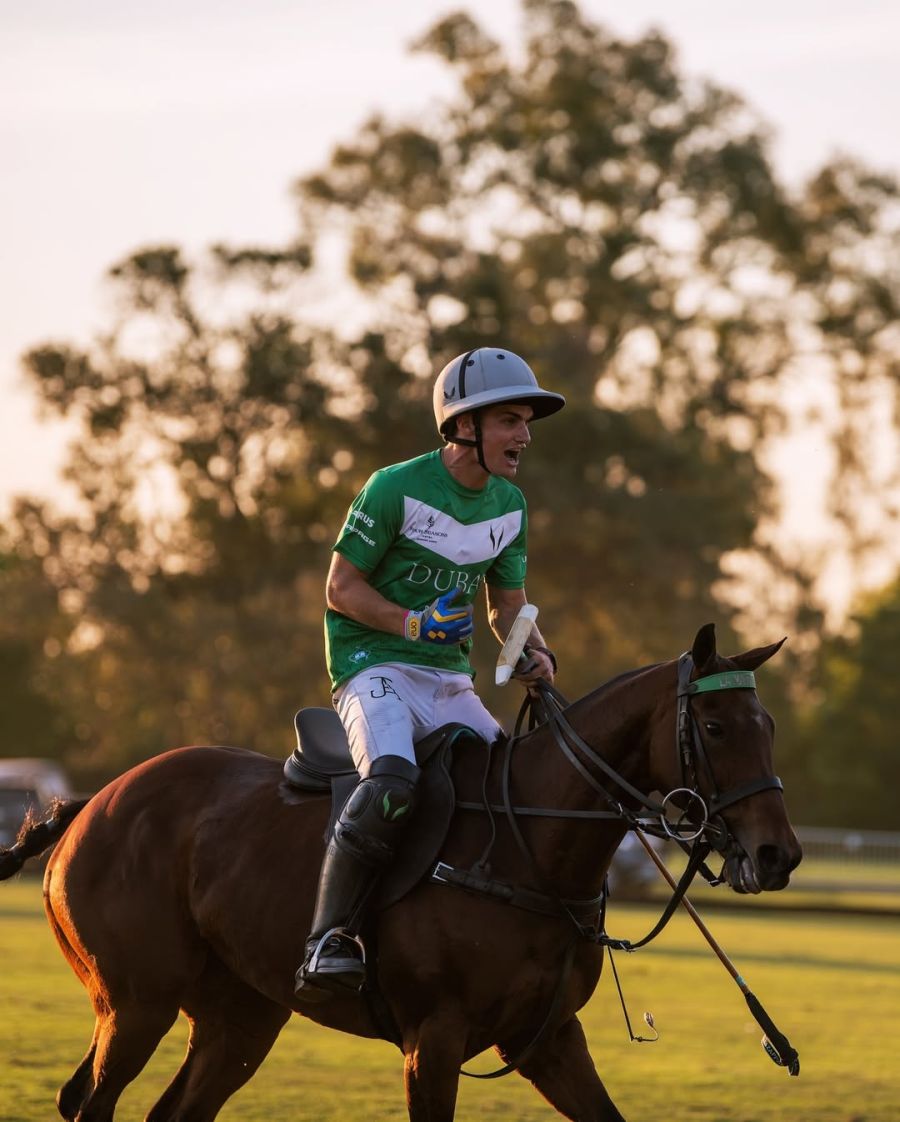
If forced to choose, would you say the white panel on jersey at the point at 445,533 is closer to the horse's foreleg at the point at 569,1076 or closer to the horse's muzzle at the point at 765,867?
the horse's muzzle at the point at 765,867

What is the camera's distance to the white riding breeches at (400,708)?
6570mm

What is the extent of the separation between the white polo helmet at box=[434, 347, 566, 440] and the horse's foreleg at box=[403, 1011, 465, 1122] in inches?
79.2

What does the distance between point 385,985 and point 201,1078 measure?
1303 mm

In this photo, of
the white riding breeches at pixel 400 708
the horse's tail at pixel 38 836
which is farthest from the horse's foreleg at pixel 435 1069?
the horse's tail at pixel 38 836

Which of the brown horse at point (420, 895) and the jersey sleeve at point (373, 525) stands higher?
the jersey sleeve at point (373, 525)

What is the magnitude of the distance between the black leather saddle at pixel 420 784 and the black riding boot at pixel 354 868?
0.08 m

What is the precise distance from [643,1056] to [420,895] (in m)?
6.98

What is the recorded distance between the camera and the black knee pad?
6344 mm

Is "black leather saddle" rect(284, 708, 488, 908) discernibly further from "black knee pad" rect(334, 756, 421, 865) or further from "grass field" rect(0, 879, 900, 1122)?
"grass field" rect(0, 879, 900, 1122)

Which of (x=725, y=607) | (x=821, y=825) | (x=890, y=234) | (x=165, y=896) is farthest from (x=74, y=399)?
(x=165, y=896)

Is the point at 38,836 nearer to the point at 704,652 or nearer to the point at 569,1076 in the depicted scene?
the point at 569,1076

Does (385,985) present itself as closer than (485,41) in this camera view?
Yes

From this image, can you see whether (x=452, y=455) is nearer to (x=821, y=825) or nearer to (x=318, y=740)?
(x=318, y=740)

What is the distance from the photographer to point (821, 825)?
2363 inches
